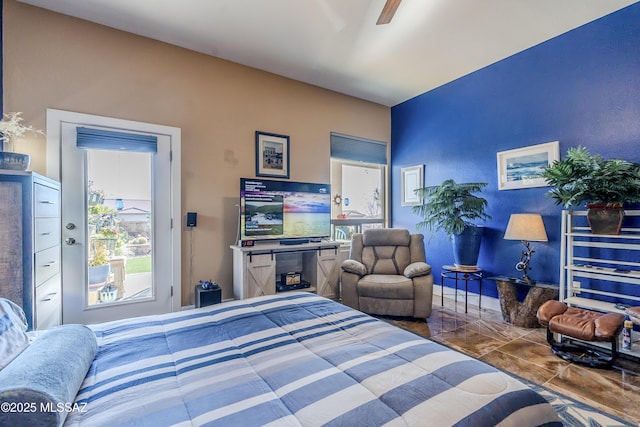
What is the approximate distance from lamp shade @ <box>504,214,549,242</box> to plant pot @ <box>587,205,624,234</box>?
1.50 feet

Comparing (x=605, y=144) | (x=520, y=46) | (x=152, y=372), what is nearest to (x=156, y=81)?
(x=152, y=372)

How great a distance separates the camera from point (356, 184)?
16.1 feet

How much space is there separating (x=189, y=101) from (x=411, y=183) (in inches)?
136

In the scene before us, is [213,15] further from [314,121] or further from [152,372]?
[152,372]

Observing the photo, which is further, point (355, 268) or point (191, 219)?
point (355, 268)

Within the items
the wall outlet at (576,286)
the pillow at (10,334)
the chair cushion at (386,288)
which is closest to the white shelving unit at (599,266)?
the wall outlet at (576,286)

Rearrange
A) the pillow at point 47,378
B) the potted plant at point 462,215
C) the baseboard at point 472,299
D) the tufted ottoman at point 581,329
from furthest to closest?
the baseboard at point 472,299, the potted plant at point 462,215, the tufted ottoman at point 581,329, the pillow at point 47,378

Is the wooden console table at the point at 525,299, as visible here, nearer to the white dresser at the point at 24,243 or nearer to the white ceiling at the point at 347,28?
the white ceiling at the point at 347,28

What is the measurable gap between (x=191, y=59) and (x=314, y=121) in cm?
175

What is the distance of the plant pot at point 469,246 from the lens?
354 centimetres

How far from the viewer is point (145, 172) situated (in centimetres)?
312

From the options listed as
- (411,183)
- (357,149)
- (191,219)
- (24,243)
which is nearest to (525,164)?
(411,183)

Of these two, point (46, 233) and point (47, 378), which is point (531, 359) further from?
point (46, 233)

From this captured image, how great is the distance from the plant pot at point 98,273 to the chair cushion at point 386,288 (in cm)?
267
